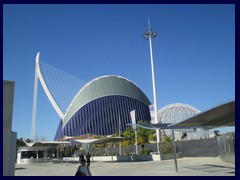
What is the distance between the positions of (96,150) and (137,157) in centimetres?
2029

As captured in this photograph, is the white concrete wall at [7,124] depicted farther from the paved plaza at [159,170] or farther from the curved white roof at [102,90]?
the curved white roof at [102,90]

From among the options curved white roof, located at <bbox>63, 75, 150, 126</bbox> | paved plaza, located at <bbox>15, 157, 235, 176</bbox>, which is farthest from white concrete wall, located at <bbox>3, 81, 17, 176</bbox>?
curved white roof, located at <bbox>63, 75, 150, 126</bbox>

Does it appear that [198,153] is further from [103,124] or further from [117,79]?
[117,79]

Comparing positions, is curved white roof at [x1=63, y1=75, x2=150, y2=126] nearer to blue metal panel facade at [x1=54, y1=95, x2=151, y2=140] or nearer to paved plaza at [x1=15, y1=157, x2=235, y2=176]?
Answer: blue metal panel facade at [x1=54, y1=95, x2=151, y2=140]

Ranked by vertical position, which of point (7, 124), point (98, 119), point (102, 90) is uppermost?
point (102, 90)

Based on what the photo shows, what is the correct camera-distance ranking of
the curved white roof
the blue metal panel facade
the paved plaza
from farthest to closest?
the curved white roof, the blue metal panel facade, the paved plaza

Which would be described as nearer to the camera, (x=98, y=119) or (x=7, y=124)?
(x=7, y=124)

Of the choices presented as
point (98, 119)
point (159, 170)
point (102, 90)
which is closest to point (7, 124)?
point (159, 170)

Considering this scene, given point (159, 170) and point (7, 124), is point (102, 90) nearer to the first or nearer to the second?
point (159, 170)

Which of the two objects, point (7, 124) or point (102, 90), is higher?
point (102, 90)

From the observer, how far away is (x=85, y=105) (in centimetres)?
8231

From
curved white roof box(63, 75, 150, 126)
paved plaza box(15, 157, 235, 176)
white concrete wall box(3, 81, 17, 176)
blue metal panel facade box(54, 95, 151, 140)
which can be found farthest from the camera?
curved white roof box(63, 75, 150, 126)

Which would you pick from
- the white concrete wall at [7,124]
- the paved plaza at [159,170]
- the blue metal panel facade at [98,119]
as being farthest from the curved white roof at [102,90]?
the white concrete wall at [7,124]
